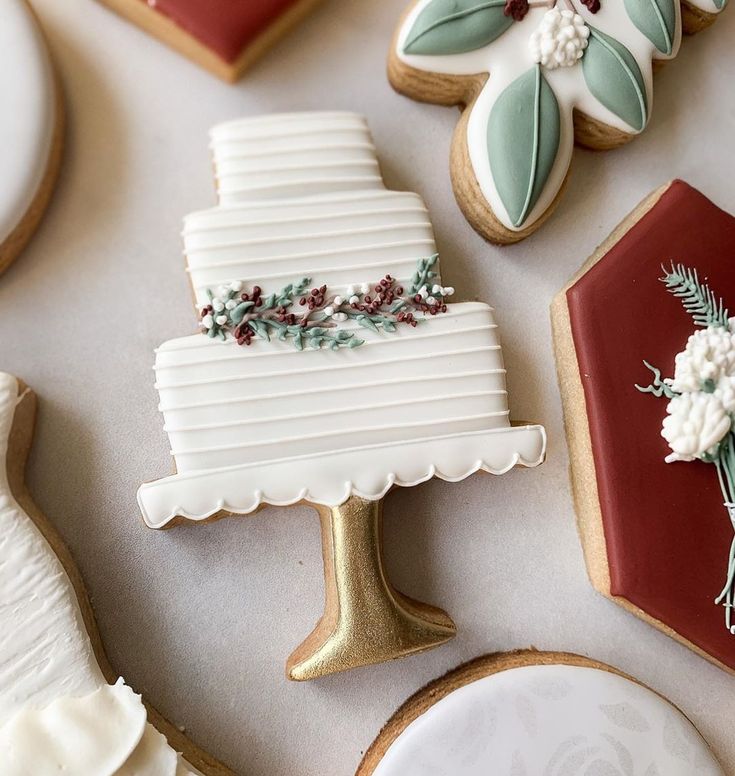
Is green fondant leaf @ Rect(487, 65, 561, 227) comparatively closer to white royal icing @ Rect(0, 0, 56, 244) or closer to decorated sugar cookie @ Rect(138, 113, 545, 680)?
decorated sugar cookie @ Rect(138, 113, 545, 680)

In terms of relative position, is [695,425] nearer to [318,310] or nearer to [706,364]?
[706,364]

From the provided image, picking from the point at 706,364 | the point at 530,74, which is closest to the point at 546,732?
the point at 706,364

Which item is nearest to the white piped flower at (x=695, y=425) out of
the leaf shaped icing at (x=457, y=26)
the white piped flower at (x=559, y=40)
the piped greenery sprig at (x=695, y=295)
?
the piped greenery sprig at (x=695, y=295)

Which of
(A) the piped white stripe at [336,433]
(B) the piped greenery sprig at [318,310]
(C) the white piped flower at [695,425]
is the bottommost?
(C) the white piped flower at [695,425]

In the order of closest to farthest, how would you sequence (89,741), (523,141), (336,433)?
(89,741), (336,433), (523,141)

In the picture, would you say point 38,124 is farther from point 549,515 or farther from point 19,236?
point 549,515

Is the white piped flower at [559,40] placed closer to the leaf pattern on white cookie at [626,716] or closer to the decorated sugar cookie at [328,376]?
the decorated sugar cookie at [328,376]
